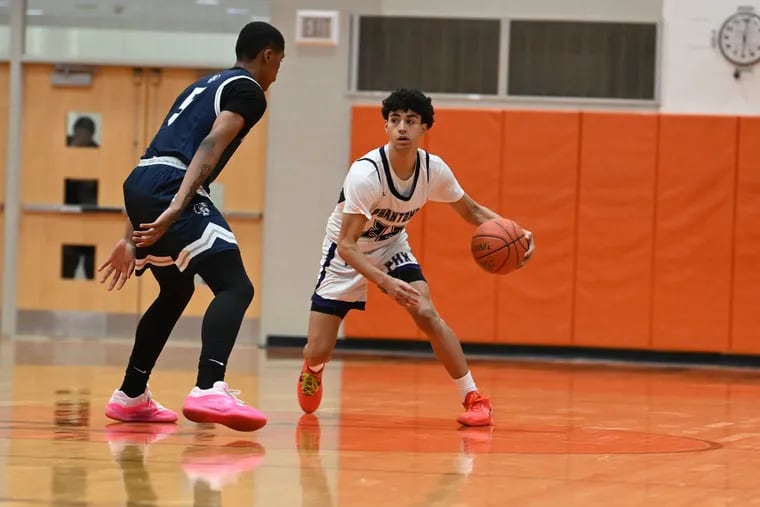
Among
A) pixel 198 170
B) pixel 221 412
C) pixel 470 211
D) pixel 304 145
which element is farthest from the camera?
pixel 304 145

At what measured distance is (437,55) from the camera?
10797 mm

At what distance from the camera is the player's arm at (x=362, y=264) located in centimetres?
486

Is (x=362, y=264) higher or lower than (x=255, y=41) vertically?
lower

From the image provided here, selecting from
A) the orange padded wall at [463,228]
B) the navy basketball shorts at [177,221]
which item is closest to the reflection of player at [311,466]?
the navy basketball shorts at [177,221]

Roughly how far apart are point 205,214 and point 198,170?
206 millimetres

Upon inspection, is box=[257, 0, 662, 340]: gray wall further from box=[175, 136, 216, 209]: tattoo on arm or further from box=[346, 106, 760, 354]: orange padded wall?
box=[175, 136, 216, 209]: tattoo on arm

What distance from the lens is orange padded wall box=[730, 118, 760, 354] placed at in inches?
409

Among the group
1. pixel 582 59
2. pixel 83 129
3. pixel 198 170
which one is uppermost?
pixel 582 59

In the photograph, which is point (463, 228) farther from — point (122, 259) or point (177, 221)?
point (177, 221)

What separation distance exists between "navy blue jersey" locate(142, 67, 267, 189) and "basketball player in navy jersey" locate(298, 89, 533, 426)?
687mm

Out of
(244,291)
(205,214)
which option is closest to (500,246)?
(244,291)

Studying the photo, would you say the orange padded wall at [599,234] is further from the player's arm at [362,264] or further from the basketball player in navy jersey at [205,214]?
the basketball player in navy jersey at [205,214]

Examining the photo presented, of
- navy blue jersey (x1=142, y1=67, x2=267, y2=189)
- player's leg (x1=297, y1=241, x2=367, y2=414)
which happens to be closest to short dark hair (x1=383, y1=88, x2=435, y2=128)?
navy blue jersey (x1=142, y1=67, x2=267, y2=189)

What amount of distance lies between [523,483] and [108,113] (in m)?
8.62
